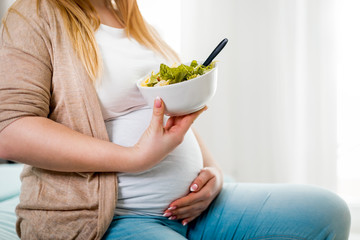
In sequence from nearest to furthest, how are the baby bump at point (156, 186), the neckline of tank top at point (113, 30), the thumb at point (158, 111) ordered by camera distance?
the thumb at point (158, 111) → the baby bump at point (156, 186) → the neckline of tank top at point (113, 30)

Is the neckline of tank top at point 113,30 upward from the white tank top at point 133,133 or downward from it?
upward

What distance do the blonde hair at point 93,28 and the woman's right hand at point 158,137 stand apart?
7.8 inches

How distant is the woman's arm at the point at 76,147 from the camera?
0.77m

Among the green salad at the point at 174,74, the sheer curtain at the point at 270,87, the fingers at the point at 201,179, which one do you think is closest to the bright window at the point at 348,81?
the sheer curtain at the point at 270,87

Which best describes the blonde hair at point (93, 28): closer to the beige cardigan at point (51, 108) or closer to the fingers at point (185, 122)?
the beige cardigan at point (51, 108)

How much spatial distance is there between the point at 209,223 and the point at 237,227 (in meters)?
0.07

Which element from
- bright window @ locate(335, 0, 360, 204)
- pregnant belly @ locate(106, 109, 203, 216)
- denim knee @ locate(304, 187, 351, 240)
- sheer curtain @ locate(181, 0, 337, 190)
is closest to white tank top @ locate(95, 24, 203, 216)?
pregnant belly @ locate(106, 109, 203, 216)

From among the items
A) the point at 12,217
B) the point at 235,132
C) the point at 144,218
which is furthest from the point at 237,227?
the point at 235,132

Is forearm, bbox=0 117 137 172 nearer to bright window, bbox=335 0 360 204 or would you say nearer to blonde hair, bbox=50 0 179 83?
blonde hair, bbox=50 0 179 83

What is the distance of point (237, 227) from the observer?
0.95 metres

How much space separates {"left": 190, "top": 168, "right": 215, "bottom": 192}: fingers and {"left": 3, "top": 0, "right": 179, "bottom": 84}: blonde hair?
0.35 m

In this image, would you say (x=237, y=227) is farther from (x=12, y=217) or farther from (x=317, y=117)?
(x=317, y=117)

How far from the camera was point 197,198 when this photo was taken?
0.93m

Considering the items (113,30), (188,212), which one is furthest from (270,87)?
(188,212)
